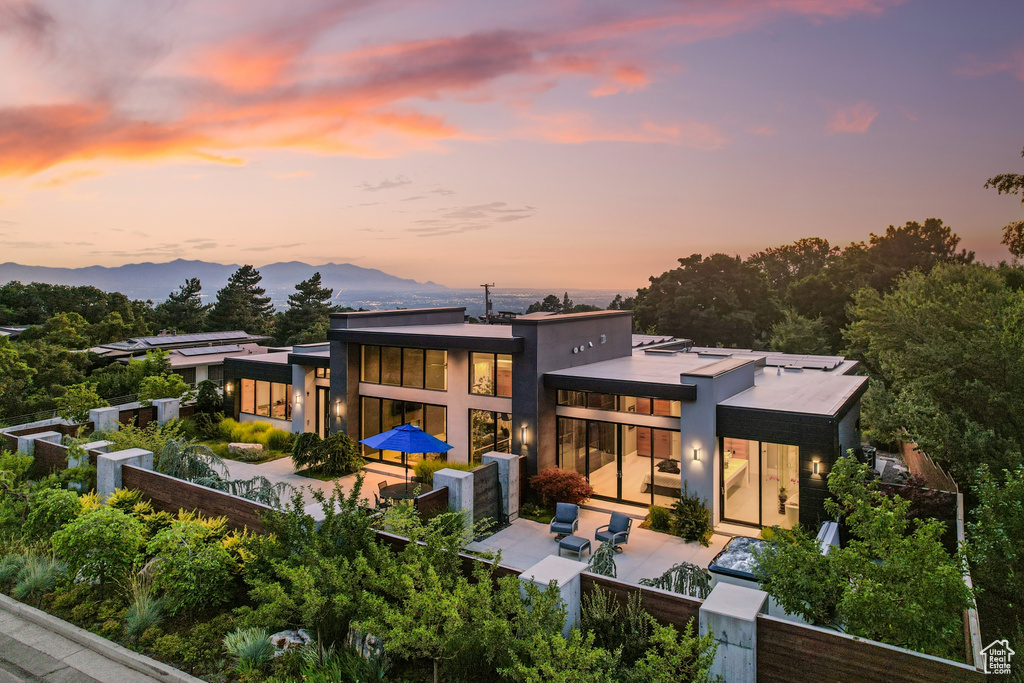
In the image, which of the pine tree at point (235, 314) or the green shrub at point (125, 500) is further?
the pine tree at point (235, 314)

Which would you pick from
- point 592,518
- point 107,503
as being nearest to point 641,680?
point 592,518

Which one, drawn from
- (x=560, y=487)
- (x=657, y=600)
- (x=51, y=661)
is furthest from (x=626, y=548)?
(x=51, y=661)

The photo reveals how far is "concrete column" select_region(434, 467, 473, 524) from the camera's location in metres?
12.6

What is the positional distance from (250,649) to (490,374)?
10.7 meters

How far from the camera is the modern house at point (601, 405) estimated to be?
550 inches

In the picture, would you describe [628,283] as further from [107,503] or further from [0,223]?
[107,503]

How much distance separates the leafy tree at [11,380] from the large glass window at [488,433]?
20.4 metres

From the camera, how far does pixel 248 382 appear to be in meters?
23.9

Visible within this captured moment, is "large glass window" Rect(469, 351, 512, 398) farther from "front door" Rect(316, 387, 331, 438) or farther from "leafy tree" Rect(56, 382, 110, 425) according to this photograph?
"leafy tree" Rect(56, 382, 110, 425)

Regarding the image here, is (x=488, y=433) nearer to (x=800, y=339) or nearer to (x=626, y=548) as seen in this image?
(x=626, y=548)

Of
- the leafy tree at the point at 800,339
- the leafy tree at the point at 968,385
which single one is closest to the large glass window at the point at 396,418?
the leafy tree at the point at 968,385

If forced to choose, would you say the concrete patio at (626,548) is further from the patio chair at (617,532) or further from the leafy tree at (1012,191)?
the leafy tree at (1012,191)

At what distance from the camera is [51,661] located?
319 inches

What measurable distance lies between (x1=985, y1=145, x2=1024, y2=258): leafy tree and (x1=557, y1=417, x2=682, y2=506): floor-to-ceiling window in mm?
14583
